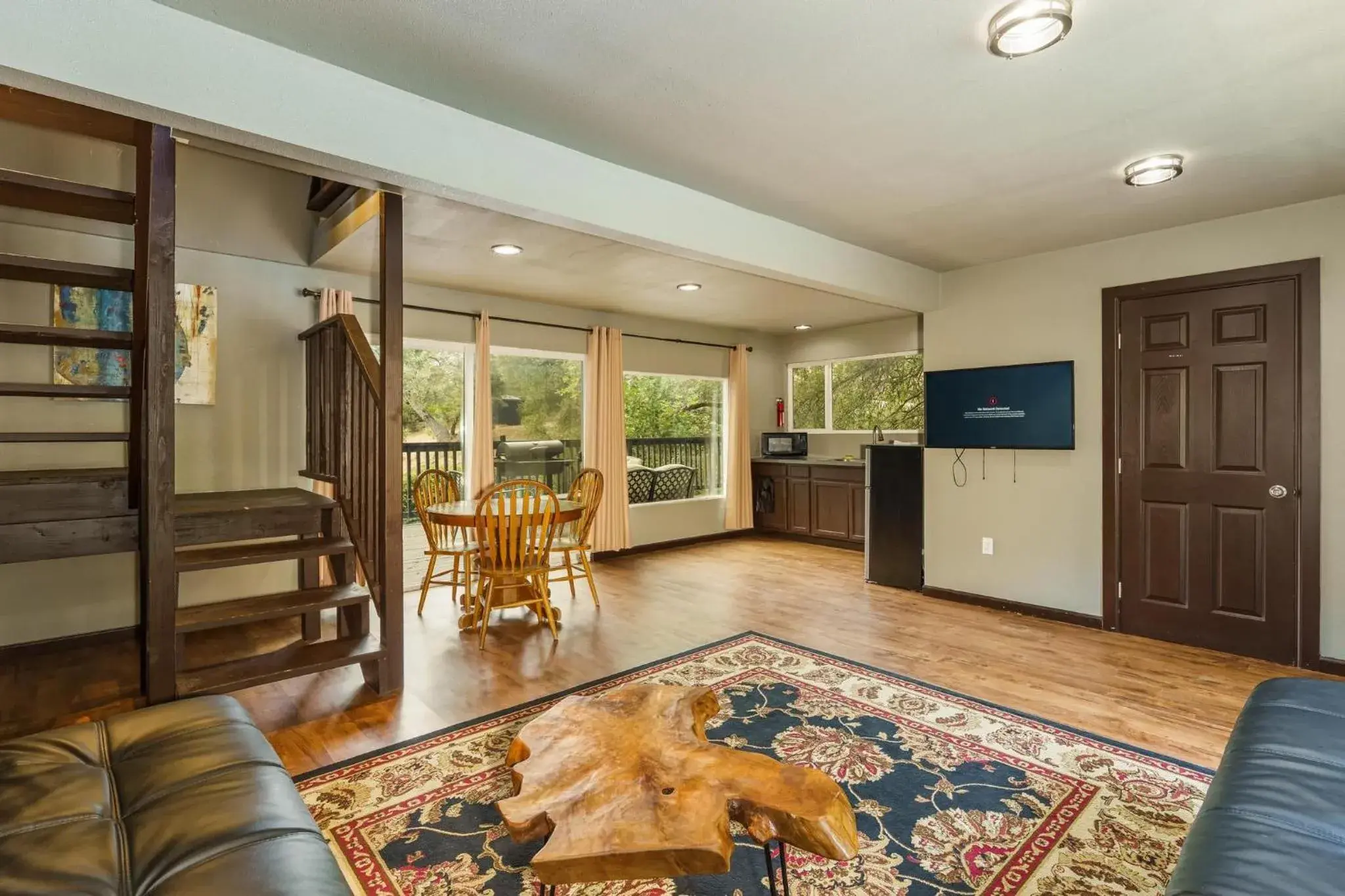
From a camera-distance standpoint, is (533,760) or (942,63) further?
(942,63)

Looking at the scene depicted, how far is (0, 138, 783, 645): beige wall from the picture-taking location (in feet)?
12.0

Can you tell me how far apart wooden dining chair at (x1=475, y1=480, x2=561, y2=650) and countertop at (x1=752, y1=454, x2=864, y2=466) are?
3614 mm

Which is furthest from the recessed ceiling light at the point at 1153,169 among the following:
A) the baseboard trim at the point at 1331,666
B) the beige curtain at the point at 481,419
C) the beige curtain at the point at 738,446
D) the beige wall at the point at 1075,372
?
the beige curtain at the point at 738,446

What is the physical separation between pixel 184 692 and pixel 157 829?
5.06 ft

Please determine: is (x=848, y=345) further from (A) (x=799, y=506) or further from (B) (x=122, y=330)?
(B) (x=122, y=330)

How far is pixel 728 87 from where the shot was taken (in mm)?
2260

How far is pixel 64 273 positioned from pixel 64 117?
2.69 feet

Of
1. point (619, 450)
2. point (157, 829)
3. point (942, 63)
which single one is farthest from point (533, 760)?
point (619, 450)

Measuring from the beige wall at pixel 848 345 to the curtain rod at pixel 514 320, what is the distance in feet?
3.13

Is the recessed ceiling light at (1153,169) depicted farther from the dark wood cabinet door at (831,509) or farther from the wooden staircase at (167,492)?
the dark wood cabinet door at (831,509)

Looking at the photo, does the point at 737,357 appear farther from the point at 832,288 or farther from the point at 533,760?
the point at 533,760

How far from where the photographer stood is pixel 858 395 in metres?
7.22

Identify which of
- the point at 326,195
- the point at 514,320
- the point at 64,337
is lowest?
the point at 64,337

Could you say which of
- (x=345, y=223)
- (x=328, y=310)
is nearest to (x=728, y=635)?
(x=345, y=223)
